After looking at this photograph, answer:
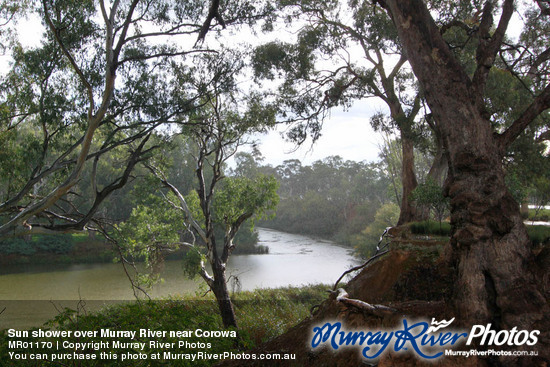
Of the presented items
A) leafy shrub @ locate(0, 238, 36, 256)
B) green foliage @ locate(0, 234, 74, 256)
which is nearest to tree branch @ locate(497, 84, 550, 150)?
leafy shrub @ locate(0, 238, 36, 256)

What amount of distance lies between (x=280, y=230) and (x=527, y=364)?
105 feet

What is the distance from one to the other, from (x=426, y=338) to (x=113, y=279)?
16294 mm

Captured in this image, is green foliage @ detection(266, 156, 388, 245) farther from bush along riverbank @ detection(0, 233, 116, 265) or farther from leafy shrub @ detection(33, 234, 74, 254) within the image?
leafy shrub @ detection(33, 234, 74, 254)

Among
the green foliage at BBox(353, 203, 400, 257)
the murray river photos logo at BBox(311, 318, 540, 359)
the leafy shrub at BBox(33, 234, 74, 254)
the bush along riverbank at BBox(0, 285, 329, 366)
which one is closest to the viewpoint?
the murray river photos logo at BBox(311, 318, 540, 359)

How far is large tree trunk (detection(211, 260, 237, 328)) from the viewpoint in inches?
287

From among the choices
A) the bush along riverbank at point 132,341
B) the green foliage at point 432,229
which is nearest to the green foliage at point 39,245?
the bush along riverbank at point 132,341

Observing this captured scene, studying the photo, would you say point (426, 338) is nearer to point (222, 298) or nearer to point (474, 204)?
point (474, 204)

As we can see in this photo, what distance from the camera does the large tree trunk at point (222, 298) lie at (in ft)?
23.9

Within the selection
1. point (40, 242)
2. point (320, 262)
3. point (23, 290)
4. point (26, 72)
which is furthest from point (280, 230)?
point (26, 72)

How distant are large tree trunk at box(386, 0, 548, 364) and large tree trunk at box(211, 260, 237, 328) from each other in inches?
214

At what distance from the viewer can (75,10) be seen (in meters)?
5.43

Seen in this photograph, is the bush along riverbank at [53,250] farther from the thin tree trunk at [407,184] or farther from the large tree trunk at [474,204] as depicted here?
the large tree trunk at [474,204]

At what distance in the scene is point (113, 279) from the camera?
53.7 feet

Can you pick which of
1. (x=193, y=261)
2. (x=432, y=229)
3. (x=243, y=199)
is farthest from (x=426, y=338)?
(x=243, y=199)
